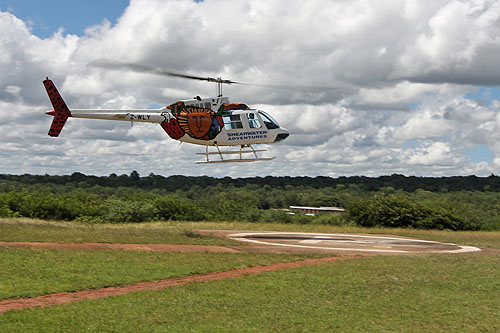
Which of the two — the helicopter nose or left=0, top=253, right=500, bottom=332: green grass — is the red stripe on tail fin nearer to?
the helicopter nose

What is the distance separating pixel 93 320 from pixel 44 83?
74.1 feet

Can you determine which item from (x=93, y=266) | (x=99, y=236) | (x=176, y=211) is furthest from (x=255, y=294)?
(x=176, y=211)

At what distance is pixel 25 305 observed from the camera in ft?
47.0

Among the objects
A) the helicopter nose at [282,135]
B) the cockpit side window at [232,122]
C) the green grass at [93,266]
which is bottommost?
the green grass at [93,266]

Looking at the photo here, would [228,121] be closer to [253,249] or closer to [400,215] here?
[253,249]

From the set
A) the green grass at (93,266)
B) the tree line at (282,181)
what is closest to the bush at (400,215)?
the green grass at (93,266)

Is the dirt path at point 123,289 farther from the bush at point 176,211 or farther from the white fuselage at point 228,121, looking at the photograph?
the bush at point 176,211

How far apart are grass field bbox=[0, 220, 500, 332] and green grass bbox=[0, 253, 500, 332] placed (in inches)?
1.2

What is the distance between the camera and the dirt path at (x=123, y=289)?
14523 mm

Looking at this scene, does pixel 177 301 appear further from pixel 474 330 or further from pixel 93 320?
pixel 474 330

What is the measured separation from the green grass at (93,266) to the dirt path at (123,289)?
36 centimetres

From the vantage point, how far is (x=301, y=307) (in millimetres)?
15805

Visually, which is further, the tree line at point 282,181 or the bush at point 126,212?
the tree line at point 282,181

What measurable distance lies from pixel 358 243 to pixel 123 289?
20718 mm
